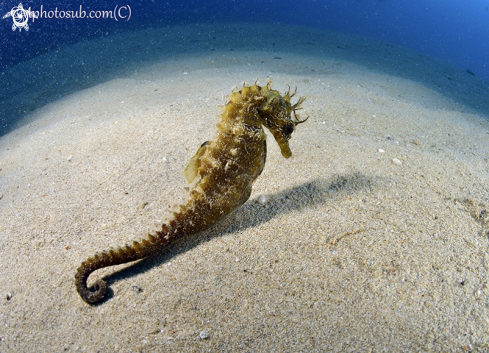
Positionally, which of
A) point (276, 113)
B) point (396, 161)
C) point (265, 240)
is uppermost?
point (276, 113)

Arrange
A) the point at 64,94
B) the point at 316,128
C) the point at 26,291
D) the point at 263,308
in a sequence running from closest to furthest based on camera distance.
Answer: the point at 263,308 < the point at 26,291 < the point at 316,128 < the point at 64,94

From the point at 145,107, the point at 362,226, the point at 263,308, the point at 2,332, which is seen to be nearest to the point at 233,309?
the point at 263,308

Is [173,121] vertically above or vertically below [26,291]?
above

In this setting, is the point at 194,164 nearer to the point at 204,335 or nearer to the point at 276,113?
the point at 276,113

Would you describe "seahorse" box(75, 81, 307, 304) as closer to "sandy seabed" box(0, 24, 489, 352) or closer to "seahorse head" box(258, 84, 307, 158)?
"seahorse head" box(258, 84, 307, 158)

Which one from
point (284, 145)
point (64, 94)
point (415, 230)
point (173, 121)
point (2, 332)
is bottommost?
point (2, 332)

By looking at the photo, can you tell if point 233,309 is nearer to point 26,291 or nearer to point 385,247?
point 385,247

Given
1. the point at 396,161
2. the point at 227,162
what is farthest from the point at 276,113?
the point at 396,161

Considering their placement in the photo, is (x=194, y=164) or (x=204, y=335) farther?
(x=194, y=164)
